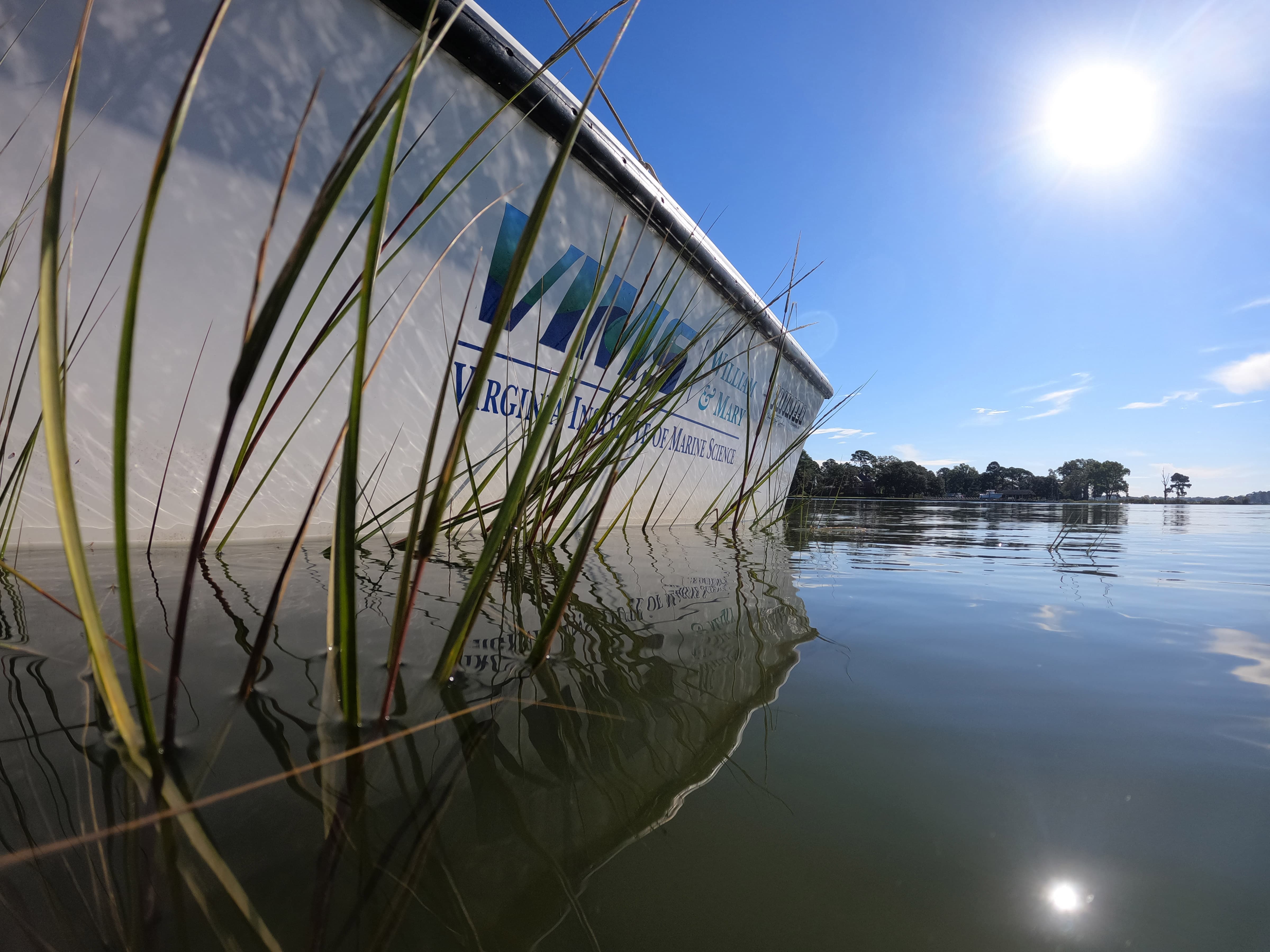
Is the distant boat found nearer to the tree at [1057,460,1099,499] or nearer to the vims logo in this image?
the vims logo

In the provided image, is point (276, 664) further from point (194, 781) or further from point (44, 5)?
point (44, 5)

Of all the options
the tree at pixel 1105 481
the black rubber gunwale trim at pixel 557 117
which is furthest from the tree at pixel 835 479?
the tree at pixel 1105 481

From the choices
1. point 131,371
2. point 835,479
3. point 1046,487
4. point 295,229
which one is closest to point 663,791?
point 131,371

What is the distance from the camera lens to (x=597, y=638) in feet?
2.77

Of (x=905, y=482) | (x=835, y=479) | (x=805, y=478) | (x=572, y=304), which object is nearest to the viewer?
(x=572, y=304)

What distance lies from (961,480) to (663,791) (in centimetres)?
6891

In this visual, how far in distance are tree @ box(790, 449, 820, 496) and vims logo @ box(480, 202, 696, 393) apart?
1.42 m

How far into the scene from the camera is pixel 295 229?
5.08 ft

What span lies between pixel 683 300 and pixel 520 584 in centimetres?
233

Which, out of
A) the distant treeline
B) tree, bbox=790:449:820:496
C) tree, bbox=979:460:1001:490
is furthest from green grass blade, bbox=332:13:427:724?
tree, bbox=979:460:1001:490

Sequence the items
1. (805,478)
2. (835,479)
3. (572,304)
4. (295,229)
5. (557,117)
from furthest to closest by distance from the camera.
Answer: (835,479) < (805,478) < (572,304) < (557,117) < (295,229)

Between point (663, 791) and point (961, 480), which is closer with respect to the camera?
point (663, 791)

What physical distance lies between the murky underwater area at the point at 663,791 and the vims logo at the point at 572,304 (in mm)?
768

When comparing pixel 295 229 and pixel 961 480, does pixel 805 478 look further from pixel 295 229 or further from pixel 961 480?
pixel 961 480
